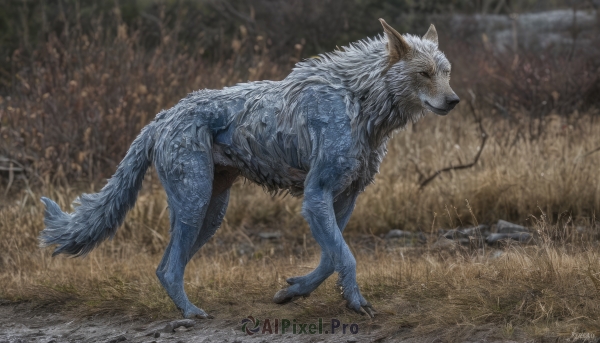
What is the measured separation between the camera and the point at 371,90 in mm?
4695

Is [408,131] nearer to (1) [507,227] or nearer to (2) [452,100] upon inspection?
(1) [507,227]

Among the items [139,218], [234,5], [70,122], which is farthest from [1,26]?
[139,218]

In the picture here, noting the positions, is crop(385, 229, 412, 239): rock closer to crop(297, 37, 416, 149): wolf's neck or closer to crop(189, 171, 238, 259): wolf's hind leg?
crop(189, 171, 238, 259): wolf's hind leg

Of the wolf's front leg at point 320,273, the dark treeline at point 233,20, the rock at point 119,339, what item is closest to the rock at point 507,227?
the wolf's front leg at point 320,273

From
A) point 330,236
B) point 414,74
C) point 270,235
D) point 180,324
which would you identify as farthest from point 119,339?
point 270,235

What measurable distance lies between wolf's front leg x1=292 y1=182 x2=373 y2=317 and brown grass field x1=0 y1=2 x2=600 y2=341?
22cm

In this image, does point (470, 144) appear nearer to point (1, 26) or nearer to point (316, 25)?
point (316, 25)

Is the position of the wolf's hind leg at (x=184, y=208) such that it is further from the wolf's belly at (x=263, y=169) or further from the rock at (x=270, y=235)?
the rock at (x=270, y=235)

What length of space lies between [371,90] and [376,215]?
375 centimetres

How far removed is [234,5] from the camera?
17.4 metres

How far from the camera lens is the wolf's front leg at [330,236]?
4.53 metres

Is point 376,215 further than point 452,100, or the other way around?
point 376,215

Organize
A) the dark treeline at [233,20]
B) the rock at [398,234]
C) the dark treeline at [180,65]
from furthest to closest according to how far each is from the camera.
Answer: the dark treeline at [233,20] → the dark treeline at [180,65] → the rock at [398,234]

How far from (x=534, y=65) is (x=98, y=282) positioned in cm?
762
